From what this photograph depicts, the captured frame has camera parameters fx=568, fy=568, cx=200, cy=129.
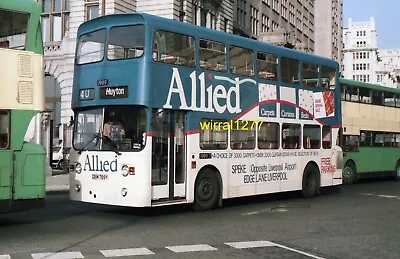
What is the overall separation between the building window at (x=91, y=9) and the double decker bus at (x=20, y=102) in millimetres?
26721

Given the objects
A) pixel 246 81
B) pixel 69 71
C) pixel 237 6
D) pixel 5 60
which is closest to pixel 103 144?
pixel 5 60

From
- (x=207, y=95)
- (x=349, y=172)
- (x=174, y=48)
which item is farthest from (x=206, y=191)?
(x=349, y=172)

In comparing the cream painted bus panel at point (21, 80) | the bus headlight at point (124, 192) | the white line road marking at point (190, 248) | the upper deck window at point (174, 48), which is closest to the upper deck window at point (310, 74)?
the upper deck window at point (174, 48)

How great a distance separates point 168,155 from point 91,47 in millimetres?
3236

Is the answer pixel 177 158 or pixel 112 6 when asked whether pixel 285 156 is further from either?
pixel 112 6

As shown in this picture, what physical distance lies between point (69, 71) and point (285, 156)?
23.0 m

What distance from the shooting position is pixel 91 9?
37625 millimetres

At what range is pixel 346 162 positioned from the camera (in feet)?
80.9

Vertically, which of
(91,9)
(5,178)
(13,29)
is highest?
(91,9)

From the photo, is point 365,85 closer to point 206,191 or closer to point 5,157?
point 206,191

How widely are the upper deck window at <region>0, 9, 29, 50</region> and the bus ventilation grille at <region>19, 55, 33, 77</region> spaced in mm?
205

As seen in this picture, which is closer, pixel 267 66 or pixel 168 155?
pixel 168 155

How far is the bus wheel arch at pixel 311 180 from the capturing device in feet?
58.7

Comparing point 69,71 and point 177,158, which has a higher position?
point 69,71
